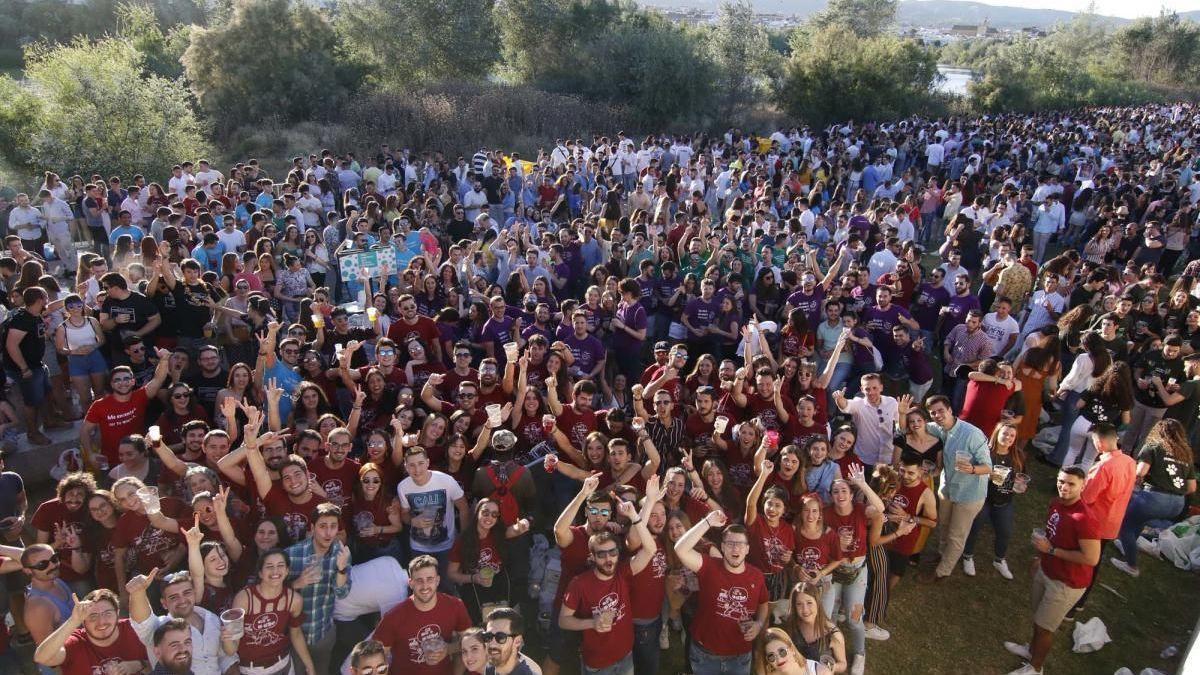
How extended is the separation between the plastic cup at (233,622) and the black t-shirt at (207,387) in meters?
2.80

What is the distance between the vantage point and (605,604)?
4.02 meters

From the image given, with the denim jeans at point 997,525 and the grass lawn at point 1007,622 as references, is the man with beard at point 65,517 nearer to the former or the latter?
the grass lawn at point 1007,622

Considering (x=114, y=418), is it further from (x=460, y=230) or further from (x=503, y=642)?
(x=460, y=230)

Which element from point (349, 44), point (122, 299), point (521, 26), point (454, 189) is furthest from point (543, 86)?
point (122, 299)

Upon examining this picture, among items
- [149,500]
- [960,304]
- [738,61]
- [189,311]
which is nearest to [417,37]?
[738,61]

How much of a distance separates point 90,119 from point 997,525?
1905 centimetres

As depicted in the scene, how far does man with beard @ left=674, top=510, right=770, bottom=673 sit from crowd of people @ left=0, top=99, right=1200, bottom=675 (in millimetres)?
18

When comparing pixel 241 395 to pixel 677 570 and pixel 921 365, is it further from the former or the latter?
pixel 921 365

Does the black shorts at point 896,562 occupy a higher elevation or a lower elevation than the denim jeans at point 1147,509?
lower

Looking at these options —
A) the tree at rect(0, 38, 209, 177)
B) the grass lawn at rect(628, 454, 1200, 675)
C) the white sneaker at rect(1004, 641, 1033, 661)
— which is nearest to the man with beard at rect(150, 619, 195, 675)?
the grass lawn at rect(628, 454, 1200, 675)

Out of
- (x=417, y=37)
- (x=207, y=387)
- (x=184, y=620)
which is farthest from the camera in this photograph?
(x=417, y=37)

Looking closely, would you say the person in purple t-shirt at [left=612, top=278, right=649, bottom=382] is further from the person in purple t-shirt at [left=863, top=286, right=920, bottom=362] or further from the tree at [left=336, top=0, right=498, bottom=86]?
the tree at [left=336, top=0, right=498, bottom=86]

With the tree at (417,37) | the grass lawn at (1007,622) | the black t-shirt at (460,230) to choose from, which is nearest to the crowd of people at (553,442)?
the grass lawn at (1007,622)

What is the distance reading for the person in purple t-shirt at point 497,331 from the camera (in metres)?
7.16
